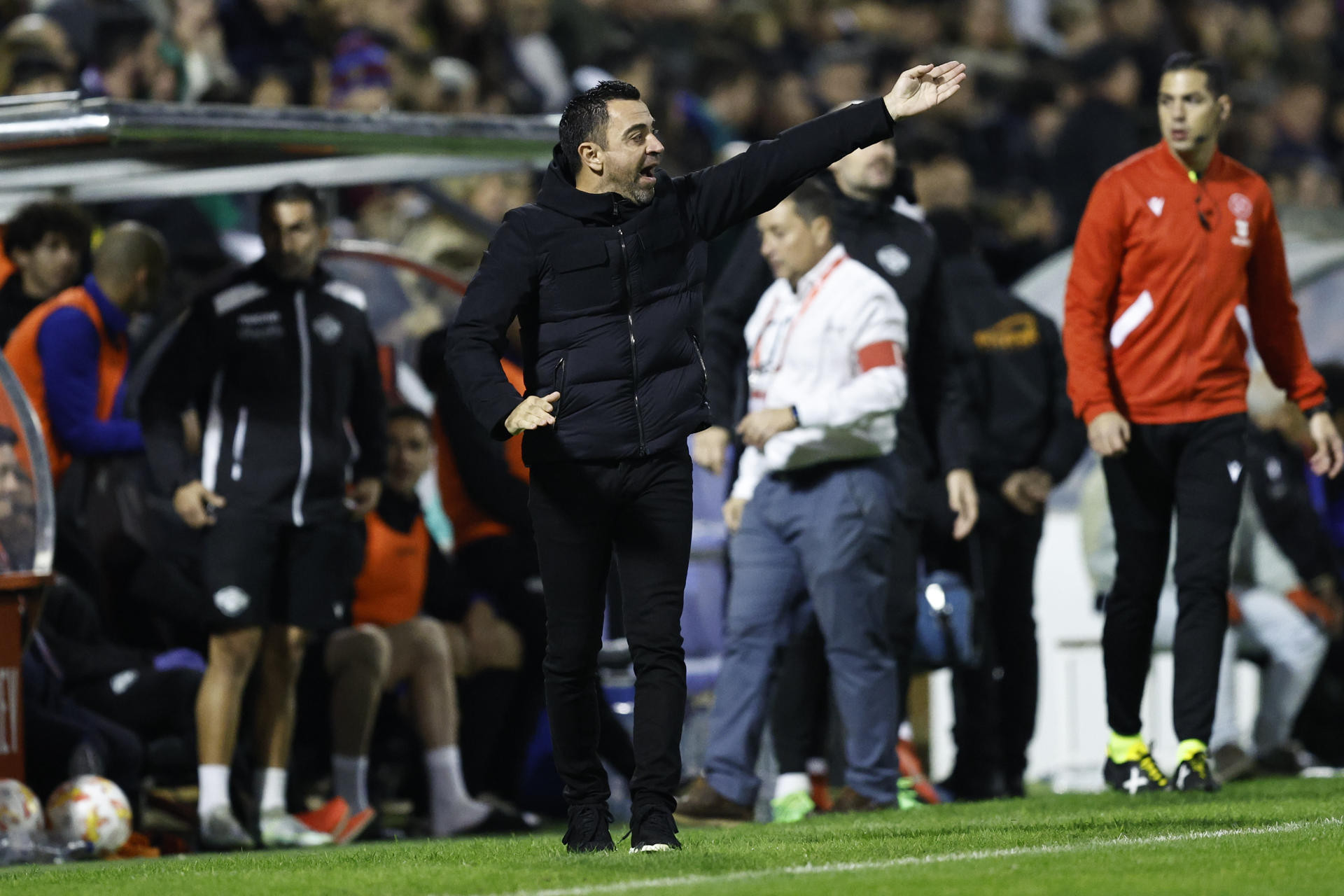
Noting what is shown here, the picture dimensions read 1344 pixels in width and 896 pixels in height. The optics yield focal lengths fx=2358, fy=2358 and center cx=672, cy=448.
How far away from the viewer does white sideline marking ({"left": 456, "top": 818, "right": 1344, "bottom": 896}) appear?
510cm

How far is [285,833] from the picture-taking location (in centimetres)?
820

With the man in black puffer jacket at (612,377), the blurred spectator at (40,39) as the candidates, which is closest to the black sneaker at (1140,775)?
the man in black puffer jacket at (612,377)

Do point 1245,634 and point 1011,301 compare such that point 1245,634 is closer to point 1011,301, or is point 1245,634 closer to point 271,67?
point 1011,301

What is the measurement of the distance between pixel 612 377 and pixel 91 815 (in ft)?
9.30

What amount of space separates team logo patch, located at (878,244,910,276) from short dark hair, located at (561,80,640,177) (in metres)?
2.53

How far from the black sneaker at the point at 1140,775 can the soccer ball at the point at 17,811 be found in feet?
11.7

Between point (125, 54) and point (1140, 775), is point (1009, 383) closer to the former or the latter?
point (1140, 775)

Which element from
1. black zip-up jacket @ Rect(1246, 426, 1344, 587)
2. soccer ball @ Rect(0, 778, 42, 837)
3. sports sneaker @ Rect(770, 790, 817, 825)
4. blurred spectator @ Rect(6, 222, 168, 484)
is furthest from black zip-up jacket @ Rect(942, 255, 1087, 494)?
soccer ball @ Rect(0, 778, 42, 837)

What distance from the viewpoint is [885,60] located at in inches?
683

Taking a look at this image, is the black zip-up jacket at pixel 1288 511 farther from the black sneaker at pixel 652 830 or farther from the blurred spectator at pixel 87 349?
the black sneaker at pixel 652 830

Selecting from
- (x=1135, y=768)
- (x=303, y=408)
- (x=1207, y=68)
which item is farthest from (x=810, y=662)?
(x=1207, y=68)

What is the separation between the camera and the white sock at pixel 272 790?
326 inches

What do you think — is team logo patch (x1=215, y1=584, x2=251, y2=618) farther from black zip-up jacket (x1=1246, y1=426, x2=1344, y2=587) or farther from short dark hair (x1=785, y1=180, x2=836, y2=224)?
black zip-up jacket (x1=1246, y1=426, x2=1344, y2=587)

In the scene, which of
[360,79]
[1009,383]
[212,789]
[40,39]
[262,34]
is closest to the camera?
[212,789]
